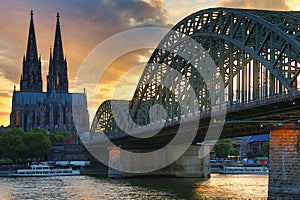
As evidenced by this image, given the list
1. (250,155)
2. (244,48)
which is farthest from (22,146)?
(244,48)

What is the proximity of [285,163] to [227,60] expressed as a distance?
77.5 ft

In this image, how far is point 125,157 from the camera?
115125mm

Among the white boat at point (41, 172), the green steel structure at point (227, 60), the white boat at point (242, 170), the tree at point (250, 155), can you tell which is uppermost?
the green steel structure at point (227, 60)

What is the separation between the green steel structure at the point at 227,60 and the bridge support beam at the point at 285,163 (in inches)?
152

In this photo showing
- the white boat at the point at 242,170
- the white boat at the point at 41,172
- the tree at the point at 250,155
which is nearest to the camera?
the white boat at the point at 41,172

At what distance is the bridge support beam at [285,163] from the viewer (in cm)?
5428

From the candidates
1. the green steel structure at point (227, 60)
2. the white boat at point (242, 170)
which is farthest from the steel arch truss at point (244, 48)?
the white boat at point (242, 170)

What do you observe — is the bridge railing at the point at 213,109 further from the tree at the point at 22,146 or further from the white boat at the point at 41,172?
the tree at the point at 22,146

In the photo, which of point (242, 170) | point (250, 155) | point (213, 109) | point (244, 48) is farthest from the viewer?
point (250, 155)

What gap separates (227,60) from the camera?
75.7 metres

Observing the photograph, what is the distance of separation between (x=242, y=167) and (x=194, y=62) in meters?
68.6

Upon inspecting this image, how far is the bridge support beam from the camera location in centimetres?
5428

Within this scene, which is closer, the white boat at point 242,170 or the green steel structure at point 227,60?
the green steel structure at point 227,60

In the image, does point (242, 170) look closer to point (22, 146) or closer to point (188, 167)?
point (188, 167)
